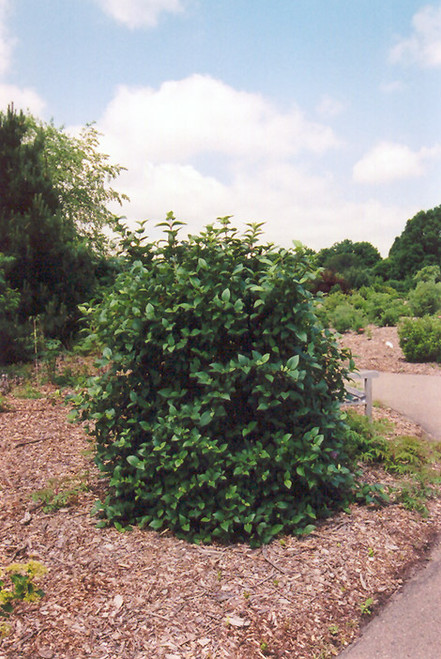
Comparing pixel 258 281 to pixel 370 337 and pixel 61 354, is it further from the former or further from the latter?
pixel 370 337

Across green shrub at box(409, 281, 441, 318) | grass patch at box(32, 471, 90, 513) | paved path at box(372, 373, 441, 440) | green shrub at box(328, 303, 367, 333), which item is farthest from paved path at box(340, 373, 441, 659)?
green shrub at box(409, 281, 441, 318)

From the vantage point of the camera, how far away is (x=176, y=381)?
3.55 metres

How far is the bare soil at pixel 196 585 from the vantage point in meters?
2.64

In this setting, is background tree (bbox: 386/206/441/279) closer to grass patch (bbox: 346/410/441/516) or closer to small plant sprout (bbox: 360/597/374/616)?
grass patch (bbox: 346/410/441/516)

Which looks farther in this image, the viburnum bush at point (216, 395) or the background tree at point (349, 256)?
the background tree at point (349, 256)

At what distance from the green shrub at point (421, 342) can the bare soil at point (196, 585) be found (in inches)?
258

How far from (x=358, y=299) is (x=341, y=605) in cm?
1584

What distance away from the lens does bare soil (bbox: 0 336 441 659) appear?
2.64 m

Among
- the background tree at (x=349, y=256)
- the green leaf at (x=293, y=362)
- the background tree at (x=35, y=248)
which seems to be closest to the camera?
the green leaf at (x=293, y=362)

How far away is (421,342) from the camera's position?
1041 cm

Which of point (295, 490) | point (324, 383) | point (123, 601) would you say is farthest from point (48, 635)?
point (324, 383)

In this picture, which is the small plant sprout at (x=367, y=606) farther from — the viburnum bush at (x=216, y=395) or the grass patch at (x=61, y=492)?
the grass patch at (x=61, y=492)

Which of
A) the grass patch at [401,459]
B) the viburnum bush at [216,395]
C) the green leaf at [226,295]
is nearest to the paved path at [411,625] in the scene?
the grass patch at [401,459]

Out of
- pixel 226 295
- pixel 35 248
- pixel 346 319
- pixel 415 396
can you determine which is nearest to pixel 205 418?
pixel 226 295
